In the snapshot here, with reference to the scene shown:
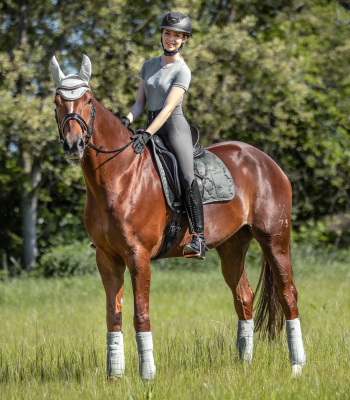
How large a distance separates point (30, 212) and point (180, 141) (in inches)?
351

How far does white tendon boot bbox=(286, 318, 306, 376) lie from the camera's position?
480cm

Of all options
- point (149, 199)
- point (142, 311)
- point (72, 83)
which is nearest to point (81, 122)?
point (72, 83)

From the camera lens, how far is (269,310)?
550 cm

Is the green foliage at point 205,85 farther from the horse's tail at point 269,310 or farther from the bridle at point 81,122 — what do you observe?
the bridle at point 81,122

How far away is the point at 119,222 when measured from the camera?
4.12 metres

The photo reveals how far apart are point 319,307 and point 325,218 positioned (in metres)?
7.84

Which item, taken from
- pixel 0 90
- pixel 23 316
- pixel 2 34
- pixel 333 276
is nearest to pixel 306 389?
pixel 23 316

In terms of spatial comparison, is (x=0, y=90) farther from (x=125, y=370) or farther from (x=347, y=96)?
(x=347, y=96)

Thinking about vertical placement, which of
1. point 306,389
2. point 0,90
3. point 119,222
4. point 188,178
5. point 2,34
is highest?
point 2,34

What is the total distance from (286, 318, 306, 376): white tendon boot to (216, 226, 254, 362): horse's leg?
1.77 feet

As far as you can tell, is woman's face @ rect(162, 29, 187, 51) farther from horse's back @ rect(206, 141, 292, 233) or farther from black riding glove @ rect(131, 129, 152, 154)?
horse's back @ rect(206, 141, 292, 233)

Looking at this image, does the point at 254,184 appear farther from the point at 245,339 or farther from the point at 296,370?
the point at 296,370

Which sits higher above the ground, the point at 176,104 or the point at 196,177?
the point at 176,104

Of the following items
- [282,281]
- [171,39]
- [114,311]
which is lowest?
[114,311]
